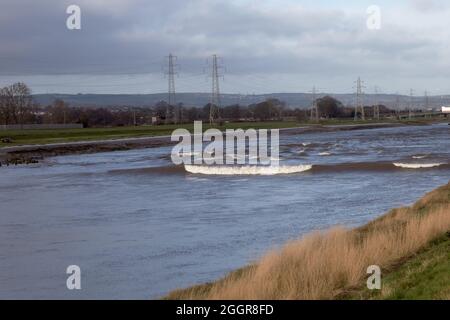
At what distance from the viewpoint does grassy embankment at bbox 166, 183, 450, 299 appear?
1070 centimetres

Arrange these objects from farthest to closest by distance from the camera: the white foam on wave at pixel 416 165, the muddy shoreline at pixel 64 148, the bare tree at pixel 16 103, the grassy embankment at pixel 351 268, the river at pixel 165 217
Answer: the bare tree at pixel 16 103 < the muddy shoreline at pixel 64 148 < the white foam on wave at pixel 416 165 < the river at pixel 165 217 < the grassy embankment at pixel 351 268

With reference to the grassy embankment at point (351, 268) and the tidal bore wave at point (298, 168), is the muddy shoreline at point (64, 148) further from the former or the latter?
the grassy embankment at point (351, 268)

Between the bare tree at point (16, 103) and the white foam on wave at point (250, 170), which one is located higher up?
the bare tree at point (16, 103)

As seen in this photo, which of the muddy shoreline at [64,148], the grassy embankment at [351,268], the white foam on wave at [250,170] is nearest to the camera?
the grassy embankment at [351,268]

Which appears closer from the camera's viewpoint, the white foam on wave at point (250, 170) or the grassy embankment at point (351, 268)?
the grassy embankment at point (351, 268)

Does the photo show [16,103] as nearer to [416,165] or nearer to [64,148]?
[64,148]

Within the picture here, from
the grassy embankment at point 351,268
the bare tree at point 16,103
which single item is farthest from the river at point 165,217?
the bare tree at point 16,103

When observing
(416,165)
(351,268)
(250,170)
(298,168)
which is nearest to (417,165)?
(416,165)

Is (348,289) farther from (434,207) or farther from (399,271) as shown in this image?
(434,207)

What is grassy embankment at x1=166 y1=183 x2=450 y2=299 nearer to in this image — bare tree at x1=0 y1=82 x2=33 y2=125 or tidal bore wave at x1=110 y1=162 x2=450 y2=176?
tidal bore wave at x1=110 y1=162 x2=450 y2=176

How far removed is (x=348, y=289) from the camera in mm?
11336

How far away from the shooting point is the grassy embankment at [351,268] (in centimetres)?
1070

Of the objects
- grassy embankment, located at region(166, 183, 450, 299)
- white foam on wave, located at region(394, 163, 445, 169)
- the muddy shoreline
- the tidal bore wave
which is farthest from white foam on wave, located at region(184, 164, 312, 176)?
grassy embankment, located at region(166, 183, 450, 299)
